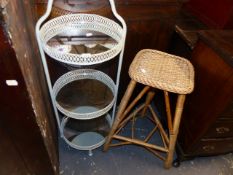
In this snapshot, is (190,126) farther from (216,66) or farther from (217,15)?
(217,15)

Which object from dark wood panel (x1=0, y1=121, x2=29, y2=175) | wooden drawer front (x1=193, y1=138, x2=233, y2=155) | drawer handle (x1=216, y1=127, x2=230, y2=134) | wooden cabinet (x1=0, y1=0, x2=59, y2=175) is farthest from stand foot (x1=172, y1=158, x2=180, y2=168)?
dark wood panel (x1=0, y1=121, x2=29, y2=175)

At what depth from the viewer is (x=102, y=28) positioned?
1.03 metres

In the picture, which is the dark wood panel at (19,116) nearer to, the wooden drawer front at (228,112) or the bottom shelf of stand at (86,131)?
the bottom shelf of stand at (86,131)

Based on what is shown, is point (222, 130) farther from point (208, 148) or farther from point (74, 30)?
point (74, 30)

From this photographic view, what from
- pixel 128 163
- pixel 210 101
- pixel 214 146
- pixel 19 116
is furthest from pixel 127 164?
pixel 19 116

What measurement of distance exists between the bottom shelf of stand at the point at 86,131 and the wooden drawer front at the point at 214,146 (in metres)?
0.61

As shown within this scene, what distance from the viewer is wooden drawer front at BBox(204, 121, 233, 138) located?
1.15 metres

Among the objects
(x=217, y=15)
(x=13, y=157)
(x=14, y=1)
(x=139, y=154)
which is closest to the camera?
(x=14, y=1)

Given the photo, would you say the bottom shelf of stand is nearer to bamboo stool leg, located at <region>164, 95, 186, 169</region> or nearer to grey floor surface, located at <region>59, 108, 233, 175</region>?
grey floor surface, located at <region>59, 108, 233, 175</region>

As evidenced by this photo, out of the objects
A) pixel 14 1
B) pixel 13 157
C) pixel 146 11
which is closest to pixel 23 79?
pixel 14 1

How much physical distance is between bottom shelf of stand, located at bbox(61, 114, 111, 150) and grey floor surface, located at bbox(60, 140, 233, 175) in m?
0.07

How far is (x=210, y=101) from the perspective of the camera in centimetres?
111

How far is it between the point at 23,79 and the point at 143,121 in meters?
1.16

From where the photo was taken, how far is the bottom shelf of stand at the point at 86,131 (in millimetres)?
1423
